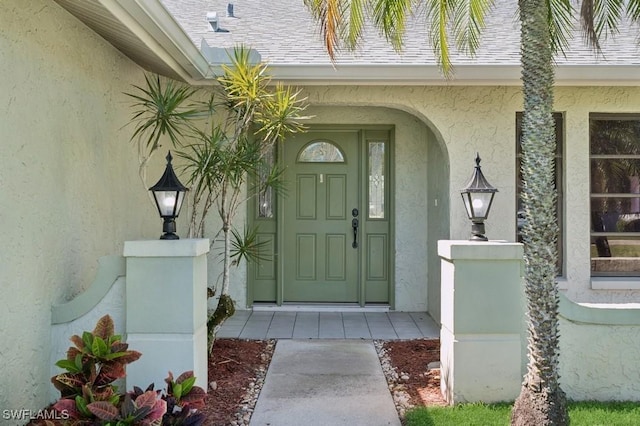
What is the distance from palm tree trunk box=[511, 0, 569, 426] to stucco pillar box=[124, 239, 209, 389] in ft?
7.82

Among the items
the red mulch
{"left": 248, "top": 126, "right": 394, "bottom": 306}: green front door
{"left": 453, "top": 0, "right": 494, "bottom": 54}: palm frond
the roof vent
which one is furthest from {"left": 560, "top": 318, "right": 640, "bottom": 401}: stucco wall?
the roof vent

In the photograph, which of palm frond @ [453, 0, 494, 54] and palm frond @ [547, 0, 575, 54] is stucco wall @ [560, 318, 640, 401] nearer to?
palm frond @ [547, 0, 575, 54]

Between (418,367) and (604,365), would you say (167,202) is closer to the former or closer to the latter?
(418,367)

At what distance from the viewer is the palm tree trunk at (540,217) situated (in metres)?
3.43

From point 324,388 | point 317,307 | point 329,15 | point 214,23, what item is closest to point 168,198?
point 329,15

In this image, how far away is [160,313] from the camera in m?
3.87

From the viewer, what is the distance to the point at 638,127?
258 inches

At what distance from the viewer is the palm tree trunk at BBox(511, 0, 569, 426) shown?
3426 mm

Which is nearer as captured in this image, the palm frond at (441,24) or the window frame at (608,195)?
the palm frond at (441,24)

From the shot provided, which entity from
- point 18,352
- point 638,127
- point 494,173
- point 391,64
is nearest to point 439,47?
point 391,64

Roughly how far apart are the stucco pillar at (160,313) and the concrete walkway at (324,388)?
766 millimetres

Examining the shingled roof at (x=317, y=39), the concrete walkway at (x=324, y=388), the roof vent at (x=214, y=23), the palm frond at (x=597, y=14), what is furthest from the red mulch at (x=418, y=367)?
the roof vent at (x=214, y=23)

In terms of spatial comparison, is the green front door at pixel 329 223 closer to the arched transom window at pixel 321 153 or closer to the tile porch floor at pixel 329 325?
the arched transom window at pixel 321 153

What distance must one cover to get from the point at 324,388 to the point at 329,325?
2179mm
